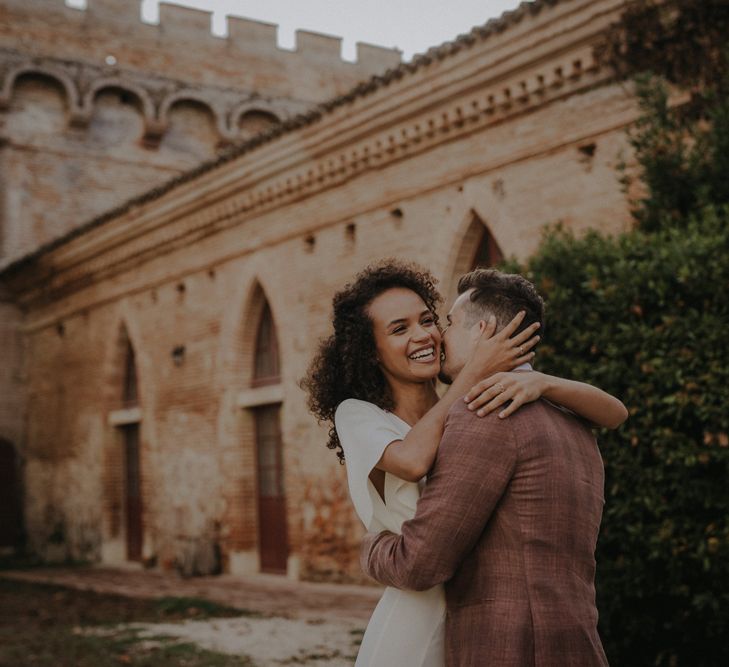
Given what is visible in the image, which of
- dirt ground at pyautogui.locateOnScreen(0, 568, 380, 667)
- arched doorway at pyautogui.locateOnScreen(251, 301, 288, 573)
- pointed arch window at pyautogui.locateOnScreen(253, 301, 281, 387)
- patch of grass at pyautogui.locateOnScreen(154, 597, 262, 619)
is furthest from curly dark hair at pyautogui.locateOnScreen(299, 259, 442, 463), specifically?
pointed arch window at pyautogui.locateOnScreen(253, 301, 281, 387)

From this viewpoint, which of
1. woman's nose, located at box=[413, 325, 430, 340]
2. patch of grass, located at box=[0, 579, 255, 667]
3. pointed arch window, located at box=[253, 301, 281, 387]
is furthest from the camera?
pointed arch window, located at box=[253, 301, 281, 387]

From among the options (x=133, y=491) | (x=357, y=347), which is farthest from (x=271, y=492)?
(x=357, y=347)

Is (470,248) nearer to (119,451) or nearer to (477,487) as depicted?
(477,487)

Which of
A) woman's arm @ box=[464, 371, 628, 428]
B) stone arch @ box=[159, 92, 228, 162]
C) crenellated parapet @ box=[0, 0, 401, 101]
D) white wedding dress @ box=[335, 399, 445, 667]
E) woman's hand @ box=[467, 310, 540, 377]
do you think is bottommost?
white wedding dress @ box=[335, 399, 445, 667]

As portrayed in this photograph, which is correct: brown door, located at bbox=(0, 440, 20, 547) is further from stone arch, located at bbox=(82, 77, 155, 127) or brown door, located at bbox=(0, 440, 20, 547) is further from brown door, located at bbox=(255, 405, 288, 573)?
brown door, located at bbox=(255, 405, 288, 573)

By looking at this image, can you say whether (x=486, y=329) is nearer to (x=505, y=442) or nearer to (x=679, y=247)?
(x=505, y=442)

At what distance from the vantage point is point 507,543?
259 centimetres

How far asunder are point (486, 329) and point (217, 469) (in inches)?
521

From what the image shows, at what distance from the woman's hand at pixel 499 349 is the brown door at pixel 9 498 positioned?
67.9 feet

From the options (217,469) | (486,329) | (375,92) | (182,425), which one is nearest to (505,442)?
(486,329)

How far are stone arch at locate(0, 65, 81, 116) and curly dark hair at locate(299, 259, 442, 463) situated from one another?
1997 centimetres

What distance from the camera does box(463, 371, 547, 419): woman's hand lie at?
2.62 m

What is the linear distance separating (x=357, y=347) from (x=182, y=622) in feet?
27.4

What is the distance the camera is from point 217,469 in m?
15.7
